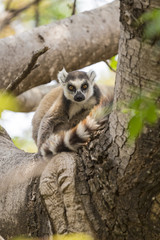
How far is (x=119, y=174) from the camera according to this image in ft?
7.15

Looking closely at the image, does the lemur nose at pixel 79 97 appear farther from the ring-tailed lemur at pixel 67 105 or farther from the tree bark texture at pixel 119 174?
the tree bark texture at pixel 119 174

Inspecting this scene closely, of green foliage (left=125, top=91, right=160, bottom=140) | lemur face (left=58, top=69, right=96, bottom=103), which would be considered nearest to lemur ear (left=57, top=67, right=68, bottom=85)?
lemur face (left=58, top=69, right=96, bottom=103)

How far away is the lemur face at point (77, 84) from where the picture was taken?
4.76 m

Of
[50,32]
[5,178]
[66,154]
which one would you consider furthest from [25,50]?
[66,154]

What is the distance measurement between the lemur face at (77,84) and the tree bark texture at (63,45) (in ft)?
0.38

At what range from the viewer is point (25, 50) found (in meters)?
4.36

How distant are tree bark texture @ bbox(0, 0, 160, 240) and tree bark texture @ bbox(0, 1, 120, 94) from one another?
201 centimetres

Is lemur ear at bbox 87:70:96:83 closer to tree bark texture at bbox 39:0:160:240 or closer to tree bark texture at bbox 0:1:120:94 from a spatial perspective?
tree bark texture at bbox 0:1:120:94

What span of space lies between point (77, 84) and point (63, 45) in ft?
1.99

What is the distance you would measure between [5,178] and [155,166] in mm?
1496

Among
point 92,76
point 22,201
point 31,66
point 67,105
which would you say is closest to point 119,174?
point 22,201

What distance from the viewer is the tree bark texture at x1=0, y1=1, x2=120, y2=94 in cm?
429

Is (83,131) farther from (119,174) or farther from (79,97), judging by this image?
(79,97)

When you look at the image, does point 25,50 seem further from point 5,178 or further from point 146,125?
point 146,125
